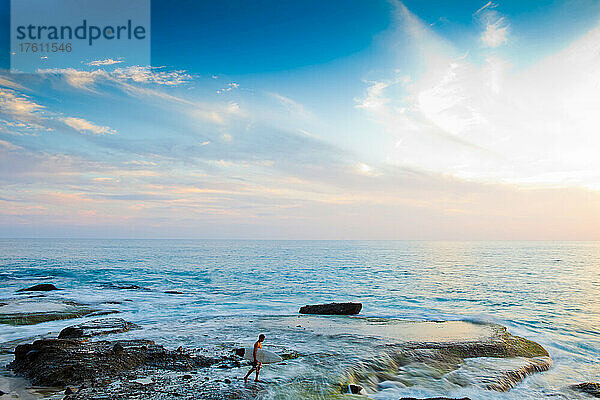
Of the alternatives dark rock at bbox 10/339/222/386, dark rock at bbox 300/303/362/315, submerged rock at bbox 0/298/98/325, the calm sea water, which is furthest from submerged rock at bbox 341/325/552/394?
submerged rock at bbox 0/298/98/325

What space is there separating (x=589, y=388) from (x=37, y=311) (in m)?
26.8

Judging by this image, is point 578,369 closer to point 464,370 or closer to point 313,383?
point 464,370

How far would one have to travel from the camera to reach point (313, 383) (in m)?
11.1

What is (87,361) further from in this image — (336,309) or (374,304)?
(374,304)

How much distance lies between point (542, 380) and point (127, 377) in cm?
1345

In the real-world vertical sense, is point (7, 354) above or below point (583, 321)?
above

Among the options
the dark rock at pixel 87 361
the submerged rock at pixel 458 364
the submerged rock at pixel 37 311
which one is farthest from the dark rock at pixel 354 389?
the submerged rock at pixel 37 311

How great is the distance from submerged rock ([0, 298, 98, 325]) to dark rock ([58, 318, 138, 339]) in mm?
3085

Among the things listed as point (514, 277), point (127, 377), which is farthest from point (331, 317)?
point (514, 277)

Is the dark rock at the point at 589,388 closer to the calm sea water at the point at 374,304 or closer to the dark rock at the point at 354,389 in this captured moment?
the calm sea water at the point at 374,304

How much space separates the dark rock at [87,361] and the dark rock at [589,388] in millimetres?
11592

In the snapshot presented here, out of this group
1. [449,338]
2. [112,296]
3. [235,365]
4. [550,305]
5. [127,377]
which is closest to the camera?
[127,377]

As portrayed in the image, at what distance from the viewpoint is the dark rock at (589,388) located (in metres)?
11.2

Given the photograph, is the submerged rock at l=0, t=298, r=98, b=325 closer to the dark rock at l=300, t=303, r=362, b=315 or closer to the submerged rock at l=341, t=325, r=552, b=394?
the dark rock at l=300, t=303, r=362, b=315
